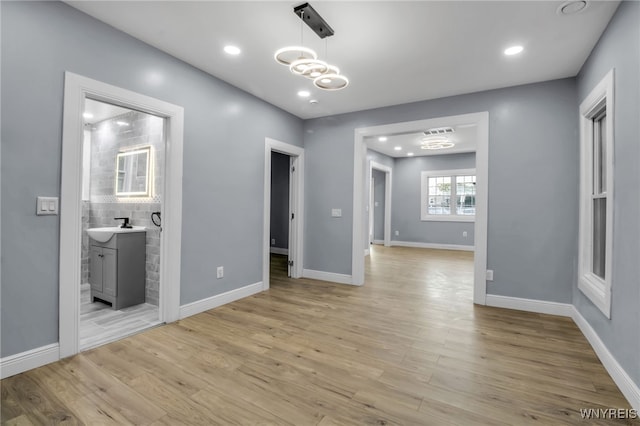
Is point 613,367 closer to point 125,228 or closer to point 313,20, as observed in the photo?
point 313,20

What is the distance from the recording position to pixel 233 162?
12.5 ft

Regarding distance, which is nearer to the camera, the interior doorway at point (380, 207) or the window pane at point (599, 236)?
the window pane at point (599, 236)

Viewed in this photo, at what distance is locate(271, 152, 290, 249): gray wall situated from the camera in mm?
7996

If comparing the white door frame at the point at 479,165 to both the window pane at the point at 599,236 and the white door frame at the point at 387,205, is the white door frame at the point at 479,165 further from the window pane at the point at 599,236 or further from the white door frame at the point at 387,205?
the white door frame at the point at 387,205

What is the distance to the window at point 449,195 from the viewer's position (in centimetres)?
866

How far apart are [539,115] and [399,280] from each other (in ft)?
10.1

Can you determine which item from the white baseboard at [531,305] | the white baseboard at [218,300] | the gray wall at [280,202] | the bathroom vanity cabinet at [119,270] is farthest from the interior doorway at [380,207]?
the bathroom vanity cabinet at [119,270]

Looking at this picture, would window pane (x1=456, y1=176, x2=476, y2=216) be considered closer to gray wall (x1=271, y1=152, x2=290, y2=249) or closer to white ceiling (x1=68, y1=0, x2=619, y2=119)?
gray wall (x1=271, y1=152, x2=290, y2=249)

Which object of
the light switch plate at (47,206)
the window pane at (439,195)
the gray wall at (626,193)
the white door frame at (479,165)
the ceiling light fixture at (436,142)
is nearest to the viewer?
the gray wall at (626,193)

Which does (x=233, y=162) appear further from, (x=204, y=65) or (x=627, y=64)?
(x=627, y=64)

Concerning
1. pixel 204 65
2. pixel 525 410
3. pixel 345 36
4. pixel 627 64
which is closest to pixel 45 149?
pixel 204 65

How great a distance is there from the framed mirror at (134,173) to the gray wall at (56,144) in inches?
35.5

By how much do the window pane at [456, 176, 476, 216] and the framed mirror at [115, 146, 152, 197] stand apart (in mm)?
8128

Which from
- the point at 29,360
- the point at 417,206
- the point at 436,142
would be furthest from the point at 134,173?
the point at 417,206
